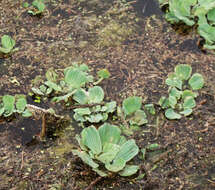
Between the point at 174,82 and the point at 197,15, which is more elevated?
the point at 197,15

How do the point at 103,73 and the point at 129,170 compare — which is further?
the point at 103,73

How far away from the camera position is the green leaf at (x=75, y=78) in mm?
2023

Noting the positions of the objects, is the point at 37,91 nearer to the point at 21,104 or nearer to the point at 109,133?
the point at 21,104

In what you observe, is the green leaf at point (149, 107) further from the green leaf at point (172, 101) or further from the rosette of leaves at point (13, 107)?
the rosette of leaves at point (13, 107)

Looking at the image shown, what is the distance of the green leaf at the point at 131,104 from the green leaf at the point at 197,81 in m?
0.39

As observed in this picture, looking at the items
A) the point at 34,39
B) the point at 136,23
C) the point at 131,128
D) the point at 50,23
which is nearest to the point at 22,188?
the point at 131,128

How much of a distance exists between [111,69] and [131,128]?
1.58 ft

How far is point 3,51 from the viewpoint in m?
2.23

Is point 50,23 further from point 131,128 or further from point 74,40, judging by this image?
point 131,128

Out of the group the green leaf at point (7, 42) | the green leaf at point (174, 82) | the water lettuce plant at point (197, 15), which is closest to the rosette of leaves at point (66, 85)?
the green leaf at point (7, 42)

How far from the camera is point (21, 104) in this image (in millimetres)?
1931

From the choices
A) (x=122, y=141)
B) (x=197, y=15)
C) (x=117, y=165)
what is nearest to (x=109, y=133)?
(x=122, y=141)

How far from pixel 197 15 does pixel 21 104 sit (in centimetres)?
139

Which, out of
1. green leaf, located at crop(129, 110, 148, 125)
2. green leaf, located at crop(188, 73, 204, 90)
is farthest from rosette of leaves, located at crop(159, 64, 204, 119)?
green leaf, located at crop(129, 110, 148, 125)
